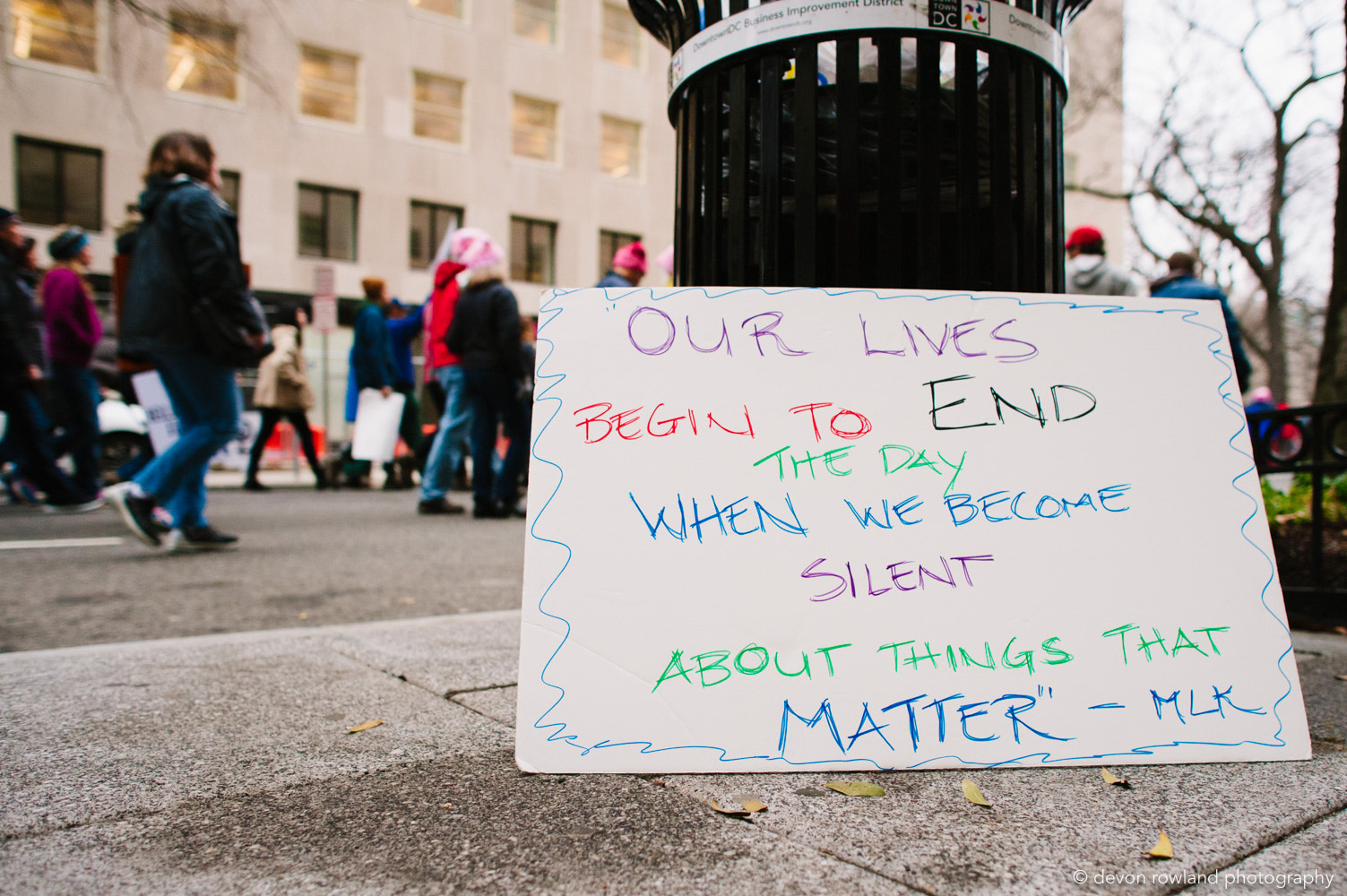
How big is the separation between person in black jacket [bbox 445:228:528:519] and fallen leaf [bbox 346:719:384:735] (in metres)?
4.93

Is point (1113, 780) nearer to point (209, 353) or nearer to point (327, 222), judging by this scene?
point (209, 353)

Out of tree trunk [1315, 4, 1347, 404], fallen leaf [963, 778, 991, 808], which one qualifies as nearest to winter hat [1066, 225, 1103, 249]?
tree trunk [1315, 4, 1347, 404]

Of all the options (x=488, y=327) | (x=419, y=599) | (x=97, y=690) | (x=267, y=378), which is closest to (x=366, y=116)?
(x=267, y=378)

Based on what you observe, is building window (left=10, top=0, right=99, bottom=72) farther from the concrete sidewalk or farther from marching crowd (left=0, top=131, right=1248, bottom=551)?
the concrete sidewalk

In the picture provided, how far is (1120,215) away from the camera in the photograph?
32.7m

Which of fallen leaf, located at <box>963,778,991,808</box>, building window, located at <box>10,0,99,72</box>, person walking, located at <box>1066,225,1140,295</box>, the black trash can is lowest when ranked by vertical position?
fallen leaf, located at <box>963,778,991,808</box>

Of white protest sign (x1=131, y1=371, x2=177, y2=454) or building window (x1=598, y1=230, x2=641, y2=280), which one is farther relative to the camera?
building window (x1=598, y1=230, x2=641, y2=280)

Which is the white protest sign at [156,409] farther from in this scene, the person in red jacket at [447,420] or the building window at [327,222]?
the building window at [327,222]

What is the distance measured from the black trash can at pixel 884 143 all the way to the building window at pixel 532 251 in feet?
68.3

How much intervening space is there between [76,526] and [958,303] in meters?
6.39

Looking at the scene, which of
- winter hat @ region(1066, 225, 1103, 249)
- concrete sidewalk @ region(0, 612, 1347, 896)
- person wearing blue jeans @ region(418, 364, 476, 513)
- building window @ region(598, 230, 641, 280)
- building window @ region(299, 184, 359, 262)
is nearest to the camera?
concrete sidewalk @ region(0, 612, 1347, 896)

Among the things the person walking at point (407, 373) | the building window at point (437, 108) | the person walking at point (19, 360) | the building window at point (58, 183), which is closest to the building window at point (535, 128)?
the building window at point (437, 108)

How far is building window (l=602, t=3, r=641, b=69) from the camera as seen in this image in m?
23.3

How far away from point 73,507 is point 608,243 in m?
17.6
